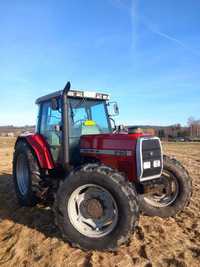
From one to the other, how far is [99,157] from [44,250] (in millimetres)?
1748

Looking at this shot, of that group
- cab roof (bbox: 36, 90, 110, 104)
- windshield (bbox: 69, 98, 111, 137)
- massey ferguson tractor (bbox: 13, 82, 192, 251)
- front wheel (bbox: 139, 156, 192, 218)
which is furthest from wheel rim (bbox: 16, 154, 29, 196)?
front wheel (bbox: 139, 156, 192, 218)

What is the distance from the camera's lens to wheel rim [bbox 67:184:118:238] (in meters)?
4.53

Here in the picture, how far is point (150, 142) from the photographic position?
509cm

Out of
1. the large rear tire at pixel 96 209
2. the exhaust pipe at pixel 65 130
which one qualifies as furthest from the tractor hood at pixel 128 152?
the large rear tire at pixel 96 209

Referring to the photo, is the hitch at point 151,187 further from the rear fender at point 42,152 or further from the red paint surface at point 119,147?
the rear fender at point 42,152

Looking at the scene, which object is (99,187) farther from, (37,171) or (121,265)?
(37,171)

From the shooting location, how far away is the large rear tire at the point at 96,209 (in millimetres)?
4219

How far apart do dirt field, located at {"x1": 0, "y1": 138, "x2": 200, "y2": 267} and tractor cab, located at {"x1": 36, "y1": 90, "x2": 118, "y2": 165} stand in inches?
52.3

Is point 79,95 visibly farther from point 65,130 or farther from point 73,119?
point 65,130

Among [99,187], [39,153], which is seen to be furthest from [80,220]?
[39,153]

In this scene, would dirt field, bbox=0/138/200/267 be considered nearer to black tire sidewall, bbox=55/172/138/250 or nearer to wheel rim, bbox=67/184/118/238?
black tire sidewall, bbox=55/172/138/250

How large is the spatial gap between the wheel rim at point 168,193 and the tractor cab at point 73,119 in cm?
150

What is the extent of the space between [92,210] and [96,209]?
0.07m

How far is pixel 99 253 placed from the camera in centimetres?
424
